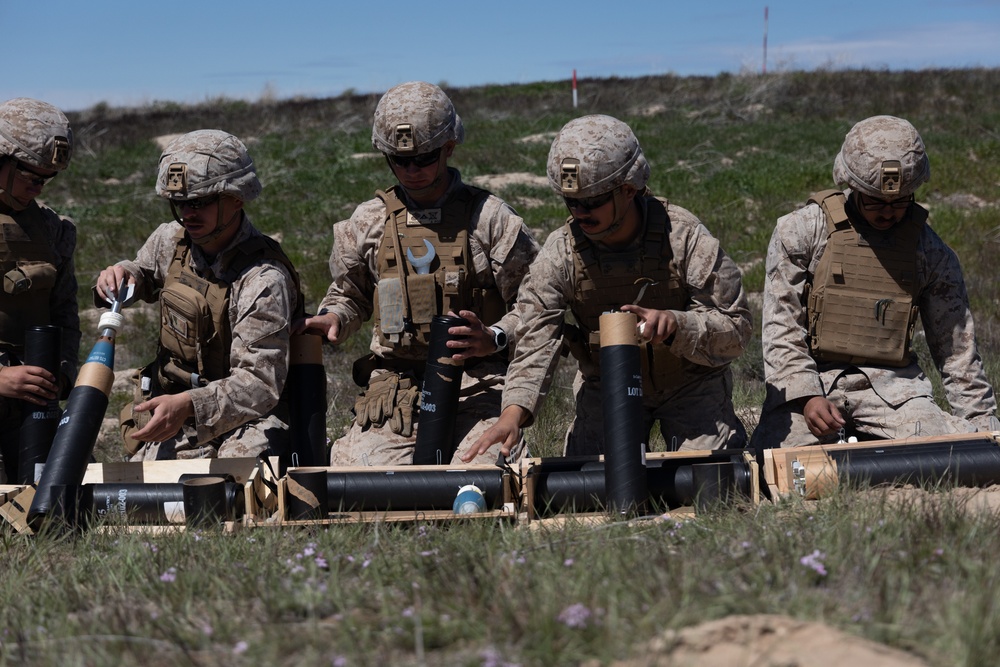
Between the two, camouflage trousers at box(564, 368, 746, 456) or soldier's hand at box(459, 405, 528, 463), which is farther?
camouflage trousers at box(564, 368, 746, 456)

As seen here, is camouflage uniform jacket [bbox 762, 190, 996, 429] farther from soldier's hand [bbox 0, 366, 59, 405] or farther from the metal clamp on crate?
soldier's hand [bbox 0, 366, 59, 405]

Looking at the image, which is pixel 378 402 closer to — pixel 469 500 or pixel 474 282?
pixel 474 282

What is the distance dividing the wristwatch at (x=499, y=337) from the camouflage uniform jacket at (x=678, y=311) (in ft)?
0.51

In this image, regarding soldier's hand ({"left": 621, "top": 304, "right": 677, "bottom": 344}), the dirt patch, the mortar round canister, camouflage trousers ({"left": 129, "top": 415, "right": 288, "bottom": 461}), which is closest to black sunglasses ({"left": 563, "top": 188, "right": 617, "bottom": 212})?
soldier's hand ({"left": 621, "top": 304, "right": 677, "bottom": 344})

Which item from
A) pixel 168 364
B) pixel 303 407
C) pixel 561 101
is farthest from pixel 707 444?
pixel 561 101

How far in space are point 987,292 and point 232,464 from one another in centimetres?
815

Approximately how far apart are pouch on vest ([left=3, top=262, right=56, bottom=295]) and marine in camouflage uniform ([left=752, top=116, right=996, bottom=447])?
3771mm

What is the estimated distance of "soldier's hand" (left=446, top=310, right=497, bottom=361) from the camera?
5.06 meters

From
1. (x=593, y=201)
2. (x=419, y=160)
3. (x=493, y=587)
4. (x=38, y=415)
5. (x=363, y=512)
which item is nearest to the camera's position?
(x=493, y=587)

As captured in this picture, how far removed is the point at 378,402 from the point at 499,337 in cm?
91

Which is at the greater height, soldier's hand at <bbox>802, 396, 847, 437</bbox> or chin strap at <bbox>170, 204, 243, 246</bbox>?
chin strap at <bbox>170, 204, 243, 246</bbox>

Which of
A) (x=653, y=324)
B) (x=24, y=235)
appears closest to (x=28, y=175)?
(x=24, y=235)

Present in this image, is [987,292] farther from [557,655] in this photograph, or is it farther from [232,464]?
[557,655]

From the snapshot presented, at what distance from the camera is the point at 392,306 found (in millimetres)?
5641
